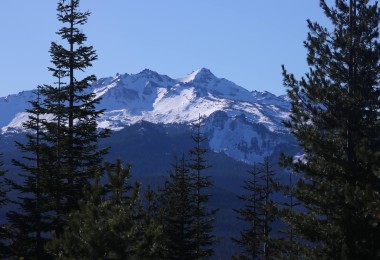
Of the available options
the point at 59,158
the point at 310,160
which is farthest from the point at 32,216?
the point at 310,160

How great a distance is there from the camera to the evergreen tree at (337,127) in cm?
2300

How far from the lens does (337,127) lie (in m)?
25.3

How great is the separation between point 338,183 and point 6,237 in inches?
630

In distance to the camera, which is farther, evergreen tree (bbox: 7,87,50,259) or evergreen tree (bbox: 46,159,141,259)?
evergreen tree (bbox: 7,87,50,259)

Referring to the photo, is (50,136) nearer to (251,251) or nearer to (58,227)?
(58,227)

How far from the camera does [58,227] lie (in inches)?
1080

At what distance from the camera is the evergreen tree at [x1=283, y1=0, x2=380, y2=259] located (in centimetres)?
2300

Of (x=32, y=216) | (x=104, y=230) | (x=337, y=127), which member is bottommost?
(x=32, y=216)

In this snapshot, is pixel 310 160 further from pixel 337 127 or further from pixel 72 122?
pixel 72 122

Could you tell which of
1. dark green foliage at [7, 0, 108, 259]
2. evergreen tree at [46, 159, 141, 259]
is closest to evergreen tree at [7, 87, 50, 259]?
dark green foliage at [7, 0, 108, 259]

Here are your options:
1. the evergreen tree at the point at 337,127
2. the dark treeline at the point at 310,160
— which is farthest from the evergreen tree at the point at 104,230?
the evergreen tree at the point at 337,127

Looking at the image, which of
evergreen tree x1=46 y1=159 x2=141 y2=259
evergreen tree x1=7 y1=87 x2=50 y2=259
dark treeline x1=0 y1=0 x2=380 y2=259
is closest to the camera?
evergreen tree x1=46 y1=159 x2=141 y2=259

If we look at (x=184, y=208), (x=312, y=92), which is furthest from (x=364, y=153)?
(x=184, y=208)

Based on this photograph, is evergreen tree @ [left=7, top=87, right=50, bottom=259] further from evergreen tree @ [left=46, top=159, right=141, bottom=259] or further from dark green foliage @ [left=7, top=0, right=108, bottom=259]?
evergreen tree @ [left=46, top=159, right=141, bottom=259]
